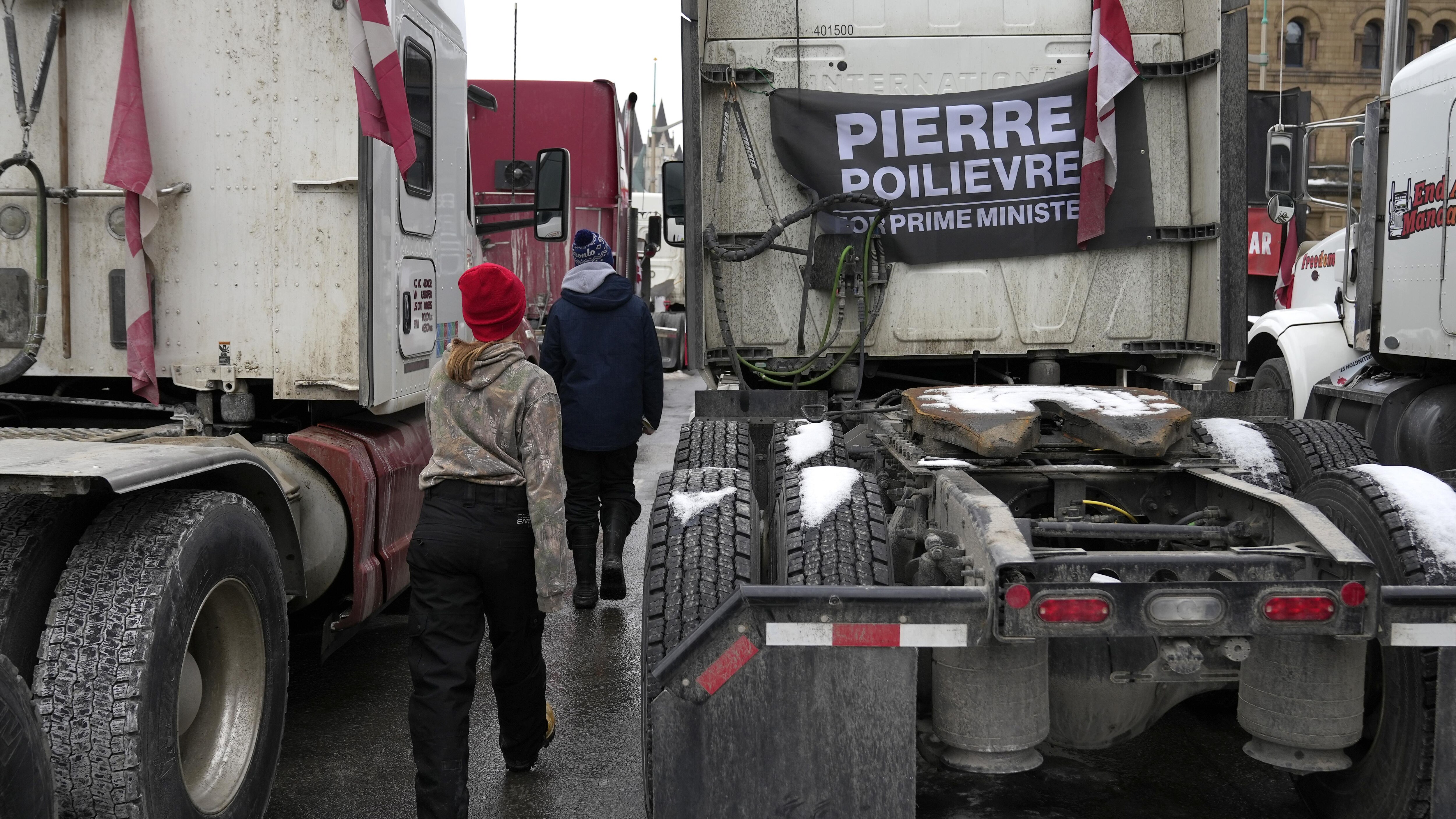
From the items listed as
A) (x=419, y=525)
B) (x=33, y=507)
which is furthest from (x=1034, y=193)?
(x=33, y=507)

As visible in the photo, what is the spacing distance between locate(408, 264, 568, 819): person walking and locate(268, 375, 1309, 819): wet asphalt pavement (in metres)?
0.45

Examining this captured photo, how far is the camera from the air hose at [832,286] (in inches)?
230

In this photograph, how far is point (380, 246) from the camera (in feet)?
15.6

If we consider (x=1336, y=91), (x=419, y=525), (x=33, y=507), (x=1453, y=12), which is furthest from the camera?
(x=1336, y=91)

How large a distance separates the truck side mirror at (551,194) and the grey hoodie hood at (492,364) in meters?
3.03

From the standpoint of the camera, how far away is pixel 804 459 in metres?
4.69

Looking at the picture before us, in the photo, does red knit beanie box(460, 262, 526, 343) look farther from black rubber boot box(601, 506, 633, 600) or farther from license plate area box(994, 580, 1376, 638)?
black rubber boot box(601, 506, 633, 600)

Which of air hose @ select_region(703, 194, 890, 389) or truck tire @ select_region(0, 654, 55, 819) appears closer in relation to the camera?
truck tire @ select_region(0, 654, 55, 819)

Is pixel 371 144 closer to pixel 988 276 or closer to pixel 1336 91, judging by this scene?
pixel 988 276

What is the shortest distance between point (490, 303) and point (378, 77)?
114 centimetres

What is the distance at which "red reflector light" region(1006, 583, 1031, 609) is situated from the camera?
2895 millimetres

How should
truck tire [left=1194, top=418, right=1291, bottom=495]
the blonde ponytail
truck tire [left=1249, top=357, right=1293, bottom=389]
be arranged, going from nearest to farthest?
the blonde ponytail → truck tire [left=1194, top=418, right=1291, bottom=495] → truck tire [left=1249, top=357, right=1293, bottom=389]

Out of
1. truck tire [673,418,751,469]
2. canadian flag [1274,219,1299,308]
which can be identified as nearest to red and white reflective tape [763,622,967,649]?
truck tire [673,418,751,469]

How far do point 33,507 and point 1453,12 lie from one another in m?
43.7
